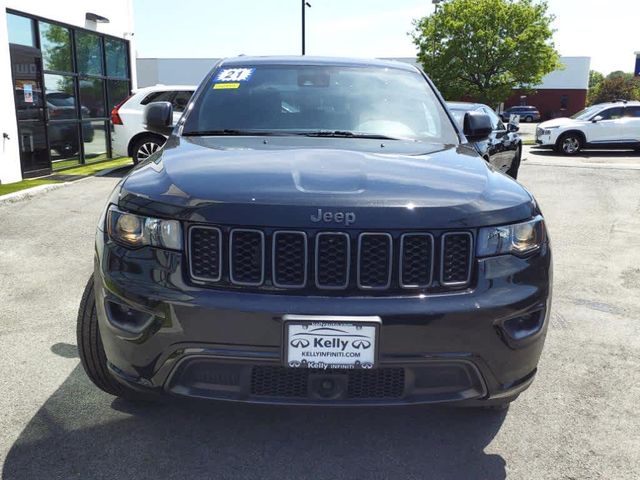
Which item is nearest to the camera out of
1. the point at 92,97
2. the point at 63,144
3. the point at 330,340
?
the point at 330,340

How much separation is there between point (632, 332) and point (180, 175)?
3218 mm

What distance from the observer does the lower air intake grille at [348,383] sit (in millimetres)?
2189

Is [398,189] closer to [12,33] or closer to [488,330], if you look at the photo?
[488,330]

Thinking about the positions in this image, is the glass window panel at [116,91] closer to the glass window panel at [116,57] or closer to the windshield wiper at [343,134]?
the glass window panel at [116,57]

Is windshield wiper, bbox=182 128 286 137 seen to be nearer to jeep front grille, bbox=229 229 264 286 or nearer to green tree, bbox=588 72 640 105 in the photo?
jeep front grille, bbox=229 229 264 286

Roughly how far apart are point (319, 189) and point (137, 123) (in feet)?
32.0

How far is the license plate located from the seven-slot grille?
135mm

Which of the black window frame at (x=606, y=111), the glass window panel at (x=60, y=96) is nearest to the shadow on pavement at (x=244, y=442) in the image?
the glass window panel at (x=60, y=96)

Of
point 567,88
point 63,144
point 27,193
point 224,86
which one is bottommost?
point 27,193

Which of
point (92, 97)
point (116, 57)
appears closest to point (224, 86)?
point (92, 97)

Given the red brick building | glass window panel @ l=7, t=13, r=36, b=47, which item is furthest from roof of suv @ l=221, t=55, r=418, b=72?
the red brick building

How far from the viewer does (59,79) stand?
12.1 m

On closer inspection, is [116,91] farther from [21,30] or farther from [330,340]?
[330,340]

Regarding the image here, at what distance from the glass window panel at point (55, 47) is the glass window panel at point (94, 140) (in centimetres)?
139
